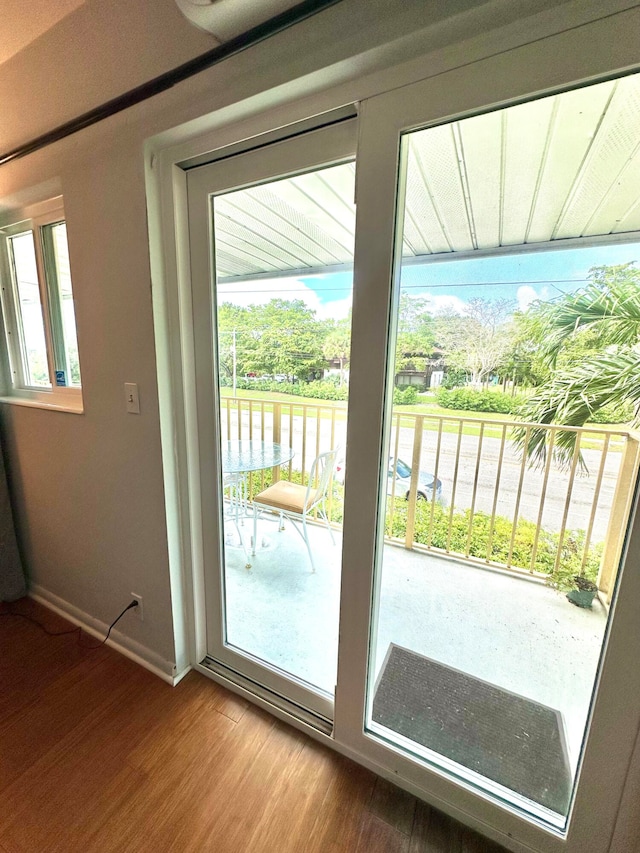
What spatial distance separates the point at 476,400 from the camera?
3.09ft

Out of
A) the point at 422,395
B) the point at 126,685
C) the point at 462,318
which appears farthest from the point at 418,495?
the point at 126,685

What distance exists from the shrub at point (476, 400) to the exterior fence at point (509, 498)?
1.4 inches

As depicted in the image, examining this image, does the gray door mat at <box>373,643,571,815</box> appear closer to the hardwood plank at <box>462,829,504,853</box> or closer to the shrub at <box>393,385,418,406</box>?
the hardwood plank at <box>462,829,504,853</box>

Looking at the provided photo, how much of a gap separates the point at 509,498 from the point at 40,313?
7.38ft

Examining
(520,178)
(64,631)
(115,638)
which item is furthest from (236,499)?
(520,178)

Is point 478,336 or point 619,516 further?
point 478,336

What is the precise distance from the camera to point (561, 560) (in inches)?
35.9

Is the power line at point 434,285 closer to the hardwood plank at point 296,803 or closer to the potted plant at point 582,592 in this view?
the potted plant at point 582,592

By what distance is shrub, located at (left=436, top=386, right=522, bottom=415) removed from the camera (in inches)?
35.6

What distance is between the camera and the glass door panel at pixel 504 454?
800mm

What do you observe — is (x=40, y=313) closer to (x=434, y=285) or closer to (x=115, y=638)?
(x=115, y=638)

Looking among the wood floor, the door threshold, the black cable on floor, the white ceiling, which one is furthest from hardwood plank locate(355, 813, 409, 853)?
the white ceiling

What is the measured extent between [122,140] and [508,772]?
7.86 ft

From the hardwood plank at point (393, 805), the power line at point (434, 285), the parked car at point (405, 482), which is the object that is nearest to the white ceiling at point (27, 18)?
the power line at point (434, 285)
